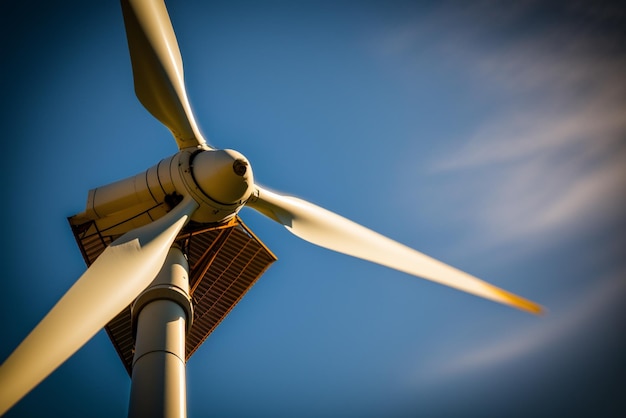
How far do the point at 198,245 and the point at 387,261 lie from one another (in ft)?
21.1

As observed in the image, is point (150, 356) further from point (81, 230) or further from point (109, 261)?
point (81, 230)

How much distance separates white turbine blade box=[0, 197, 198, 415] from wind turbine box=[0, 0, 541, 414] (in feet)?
0.14

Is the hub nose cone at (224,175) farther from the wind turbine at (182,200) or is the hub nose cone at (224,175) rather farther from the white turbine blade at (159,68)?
the white turbine blade at (159,68)

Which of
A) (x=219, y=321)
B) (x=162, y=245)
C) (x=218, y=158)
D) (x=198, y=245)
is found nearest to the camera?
(x=162, y=245)

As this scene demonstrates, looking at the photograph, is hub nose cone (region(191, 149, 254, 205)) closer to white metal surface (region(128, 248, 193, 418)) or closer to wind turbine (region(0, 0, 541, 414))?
wind turbine (region(0, 0, 541, 414))

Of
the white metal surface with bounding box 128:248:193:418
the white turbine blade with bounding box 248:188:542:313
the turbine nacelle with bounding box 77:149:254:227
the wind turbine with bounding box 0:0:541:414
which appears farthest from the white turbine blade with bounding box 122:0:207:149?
the white metal surface with bounding box 128:248:193:418

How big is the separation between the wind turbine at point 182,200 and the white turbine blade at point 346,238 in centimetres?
3

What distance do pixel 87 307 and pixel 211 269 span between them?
33.3ft

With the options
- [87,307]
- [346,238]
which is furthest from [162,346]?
[346,238]

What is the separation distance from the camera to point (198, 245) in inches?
655

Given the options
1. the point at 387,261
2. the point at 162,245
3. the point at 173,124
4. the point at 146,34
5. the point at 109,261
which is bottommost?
the point at 109,261

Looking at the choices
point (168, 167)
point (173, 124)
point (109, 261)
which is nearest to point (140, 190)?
point (168, 167)

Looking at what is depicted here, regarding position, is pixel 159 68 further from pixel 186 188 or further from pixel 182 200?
pixel 182 200

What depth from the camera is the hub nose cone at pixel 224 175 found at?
1266 cm
